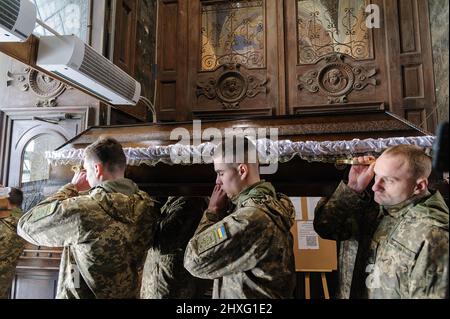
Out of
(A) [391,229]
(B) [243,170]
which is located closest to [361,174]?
(A) [391,229]

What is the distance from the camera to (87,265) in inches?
58.8

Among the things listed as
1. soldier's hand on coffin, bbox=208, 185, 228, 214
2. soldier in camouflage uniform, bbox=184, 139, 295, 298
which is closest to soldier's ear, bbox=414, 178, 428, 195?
soldier in camouflage uniform, bbox=184, 139, 295, 298

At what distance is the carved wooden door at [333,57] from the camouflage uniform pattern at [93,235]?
2212mm

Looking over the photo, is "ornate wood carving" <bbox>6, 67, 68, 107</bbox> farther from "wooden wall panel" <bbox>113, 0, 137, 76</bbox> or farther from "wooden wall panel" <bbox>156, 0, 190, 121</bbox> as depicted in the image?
"wooden wall panel" <bbox>156, 0, 190, 121</bbox>

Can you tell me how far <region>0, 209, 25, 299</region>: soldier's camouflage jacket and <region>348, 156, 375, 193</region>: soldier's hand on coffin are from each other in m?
2.29

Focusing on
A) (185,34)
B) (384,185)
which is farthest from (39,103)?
(384,185)

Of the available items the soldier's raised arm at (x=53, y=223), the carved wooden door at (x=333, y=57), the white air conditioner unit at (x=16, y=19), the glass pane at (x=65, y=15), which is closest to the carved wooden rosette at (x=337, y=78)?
the carved wooden door at (x=333, y=57)

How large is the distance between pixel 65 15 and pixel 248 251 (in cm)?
291

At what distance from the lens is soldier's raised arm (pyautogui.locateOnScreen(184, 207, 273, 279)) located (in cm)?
131

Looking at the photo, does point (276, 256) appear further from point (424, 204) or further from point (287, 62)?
point (287, 62)

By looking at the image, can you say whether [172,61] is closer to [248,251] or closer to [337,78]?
[337,78]

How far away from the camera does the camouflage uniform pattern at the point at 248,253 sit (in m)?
1.31

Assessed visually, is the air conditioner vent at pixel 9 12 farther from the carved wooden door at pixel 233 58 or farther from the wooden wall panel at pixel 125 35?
the carved wooden door at pixel 233 58

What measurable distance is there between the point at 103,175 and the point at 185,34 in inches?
97.6
